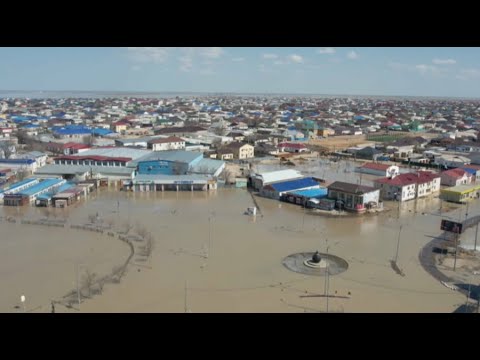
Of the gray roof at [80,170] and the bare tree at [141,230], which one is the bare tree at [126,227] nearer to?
the bare tree at [141,230]

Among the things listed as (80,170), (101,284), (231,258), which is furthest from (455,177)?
(80,170)

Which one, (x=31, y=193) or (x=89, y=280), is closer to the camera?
(x=89, y=280)

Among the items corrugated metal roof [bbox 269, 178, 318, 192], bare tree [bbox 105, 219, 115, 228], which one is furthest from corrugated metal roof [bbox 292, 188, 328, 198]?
bare tree [bbox 105, 219, 115, 228]

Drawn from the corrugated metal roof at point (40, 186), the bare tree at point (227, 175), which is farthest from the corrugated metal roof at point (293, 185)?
the corrugated metal roof at point (40, 186)

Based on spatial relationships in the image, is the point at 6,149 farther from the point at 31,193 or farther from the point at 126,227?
the point at 126,227

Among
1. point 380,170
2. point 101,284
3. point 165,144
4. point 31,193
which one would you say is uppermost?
point 165,144

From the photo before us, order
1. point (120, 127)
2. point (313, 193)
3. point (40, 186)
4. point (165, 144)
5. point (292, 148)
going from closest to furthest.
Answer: point (313, 193) → point (40, 186) → point (165, 144) → point (292, 148) → point (120, 127)

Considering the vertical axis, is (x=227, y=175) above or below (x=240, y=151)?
below

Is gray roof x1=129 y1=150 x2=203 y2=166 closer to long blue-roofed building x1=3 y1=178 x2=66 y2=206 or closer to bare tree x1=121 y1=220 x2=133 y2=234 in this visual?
long blue-roofed building x1=3 y1=178 x2=66 y2=206
